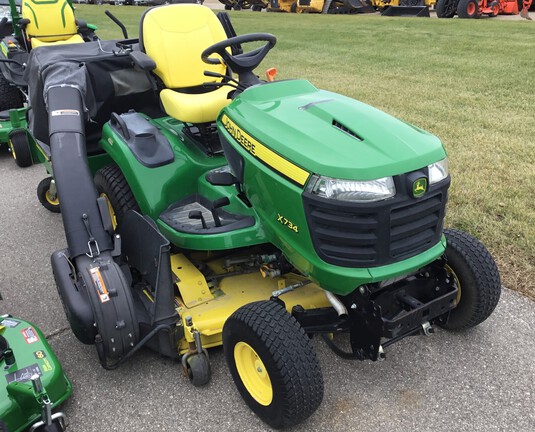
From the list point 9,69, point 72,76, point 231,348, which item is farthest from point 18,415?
point 9,69

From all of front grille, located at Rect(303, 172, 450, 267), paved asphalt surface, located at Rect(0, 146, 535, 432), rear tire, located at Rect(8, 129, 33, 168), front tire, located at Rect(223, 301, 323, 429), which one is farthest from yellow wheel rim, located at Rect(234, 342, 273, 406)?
rear tire, located at Rect(8, 129, 33, 168)

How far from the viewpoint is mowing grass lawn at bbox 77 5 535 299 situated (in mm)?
3635

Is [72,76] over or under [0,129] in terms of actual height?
over

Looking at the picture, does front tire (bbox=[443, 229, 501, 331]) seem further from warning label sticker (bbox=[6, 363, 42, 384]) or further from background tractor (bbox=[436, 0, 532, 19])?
background tractor (bbox=[436, 0, 532, 19])

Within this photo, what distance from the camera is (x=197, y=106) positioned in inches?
109

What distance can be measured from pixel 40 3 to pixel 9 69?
0.83 m

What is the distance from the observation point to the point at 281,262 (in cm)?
246

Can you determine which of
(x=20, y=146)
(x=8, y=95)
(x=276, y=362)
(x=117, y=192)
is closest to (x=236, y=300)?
(x=276, y=362)

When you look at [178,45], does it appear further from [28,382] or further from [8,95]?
[8,95]

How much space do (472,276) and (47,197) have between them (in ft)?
9.85

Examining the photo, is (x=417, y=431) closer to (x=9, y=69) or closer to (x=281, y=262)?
(x=281, y=262)

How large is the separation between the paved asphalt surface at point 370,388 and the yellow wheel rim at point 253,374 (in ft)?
0.36

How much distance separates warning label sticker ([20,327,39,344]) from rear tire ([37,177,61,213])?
1.79 meters

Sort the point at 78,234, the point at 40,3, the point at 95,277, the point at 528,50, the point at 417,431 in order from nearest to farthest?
1. the point at 417,431
2. the point at 95,277
3. the point at 78,234
4. the point at 40,3
5. the point at 528,50
